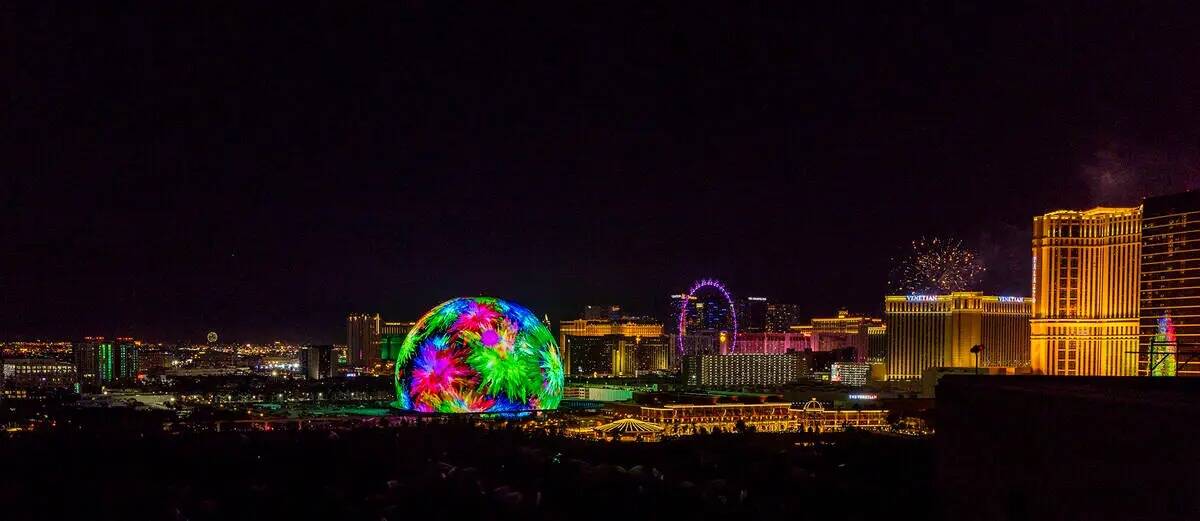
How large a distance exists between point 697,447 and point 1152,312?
35512 millimetres

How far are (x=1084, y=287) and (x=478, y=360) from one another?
39045mm

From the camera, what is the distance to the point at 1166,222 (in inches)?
2089

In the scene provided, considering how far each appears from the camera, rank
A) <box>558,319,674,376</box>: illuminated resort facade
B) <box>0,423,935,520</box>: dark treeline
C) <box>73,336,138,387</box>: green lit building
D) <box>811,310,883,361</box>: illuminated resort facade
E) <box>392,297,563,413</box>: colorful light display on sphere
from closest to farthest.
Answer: <box>0,423,935,520</box>: dark treeline
<box>392,297,563,413</box>: colorful light display on sphere
<box>73,336,138,387</box>: green lit building
<box>558,319,674,376</box>: illuminated resort facade
<box>811,310,883,361</box>: illuminated resort facade

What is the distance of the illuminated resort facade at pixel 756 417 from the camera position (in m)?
45.6

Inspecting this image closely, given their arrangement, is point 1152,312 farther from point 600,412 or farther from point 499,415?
point 499,415

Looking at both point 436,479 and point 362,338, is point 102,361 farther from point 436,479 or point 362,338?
point 436,479

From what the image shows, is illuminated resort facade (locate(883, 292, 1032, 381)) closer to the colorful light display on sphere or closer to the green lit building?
the colorful light display on sphere

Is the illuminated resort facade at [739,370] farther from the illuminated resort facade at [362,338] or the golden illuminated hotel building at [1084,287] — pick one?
the illuminated resort facade at [362,338]

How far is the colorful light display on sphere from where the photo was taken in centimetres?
3812

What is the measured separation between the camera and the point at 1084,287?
62375 millimetres

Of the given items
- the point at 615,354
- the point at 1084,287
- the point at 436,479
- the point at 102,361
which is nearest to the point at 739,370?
the point at 615,354

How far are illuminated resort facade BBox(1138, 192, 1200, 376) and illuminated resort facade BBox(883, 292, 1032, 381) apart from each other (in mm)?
35918

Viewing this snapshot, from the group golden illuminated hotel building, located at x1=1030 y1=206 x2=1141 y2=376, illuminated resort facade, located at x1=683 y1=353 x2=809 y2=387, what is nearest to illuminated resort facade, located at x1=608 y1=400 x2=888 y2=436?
golden illuminated hotel building, located at x1=1030 y1=206 x2=1141 y2=376

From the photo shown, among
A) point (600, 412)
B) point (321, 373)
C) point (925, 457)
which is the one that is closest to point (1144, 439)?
point (925, 457)
